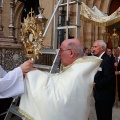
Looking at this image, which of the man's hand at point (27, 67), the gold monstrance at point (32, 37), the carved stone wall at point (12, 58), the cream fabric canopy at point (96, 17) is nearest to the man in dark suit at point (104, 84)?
the carved stone wall at point (12, 58)

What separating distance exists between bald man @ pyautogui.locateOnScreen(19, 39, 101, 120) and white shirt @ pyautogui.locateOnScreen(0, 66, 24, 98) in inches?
2.5

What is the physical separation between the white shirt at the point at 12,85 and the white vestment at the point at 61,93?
65mm

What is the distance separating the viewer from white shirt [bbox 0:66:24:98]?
6.28 feet

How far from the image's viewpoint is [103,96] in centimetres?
327

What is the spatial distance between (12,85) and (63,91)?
1.54ft

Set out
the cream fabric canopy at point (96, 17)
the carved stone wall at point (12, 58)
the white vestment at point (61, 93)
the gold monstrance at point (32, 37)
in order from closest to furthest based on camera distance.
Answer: the white vestment at point (61, 93)
the gold monstrance at point (32, 37)
the carved stone wall at point (12, 58)
the cream fabric canopy at point (96, 17)

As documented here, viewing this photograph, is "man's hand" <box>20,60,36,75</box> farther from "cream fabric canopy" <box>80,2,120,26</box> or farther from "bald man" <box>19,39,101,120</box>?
"cream fabric canopy" <box>80,2,120,26</box>

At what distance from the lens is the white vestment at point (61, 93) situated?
5.77ft

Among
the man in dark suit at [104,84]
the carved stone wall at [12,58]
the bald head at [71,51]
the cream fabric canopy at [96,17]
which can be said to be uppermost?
the cream fabric canopy at [96,17]

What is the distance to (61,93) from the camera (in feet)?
5.80

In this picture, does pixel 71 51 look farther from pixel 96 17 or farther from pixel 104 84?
pixel 96 17

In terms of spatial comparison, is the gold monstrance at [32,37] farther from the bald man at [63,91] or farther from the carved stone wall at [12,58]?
the carved stone wall at [12,58]

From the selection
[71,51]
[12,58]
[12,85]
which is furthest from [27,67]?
[12,58]

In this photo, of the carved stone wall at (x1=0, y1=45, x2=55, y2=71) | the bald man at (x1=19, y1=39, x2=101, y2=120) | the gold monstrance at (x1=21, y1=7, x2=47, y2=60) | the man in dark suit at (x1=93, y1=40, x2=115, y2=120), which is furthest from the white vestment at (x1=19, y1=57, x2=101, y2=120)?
the carved stone wall at (x1=0, y1=45, x2=55, y2=71)
